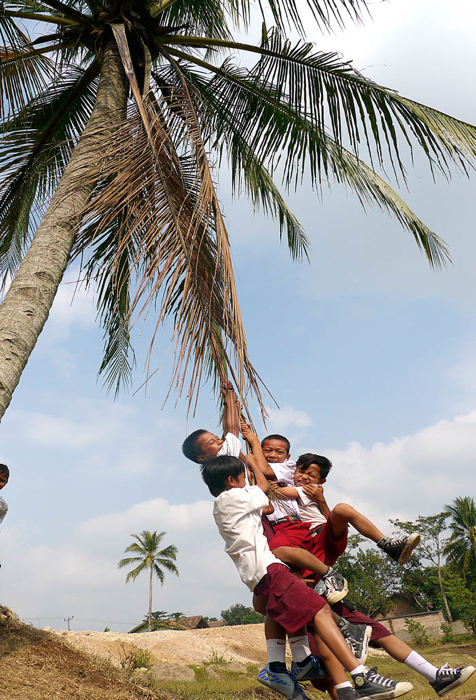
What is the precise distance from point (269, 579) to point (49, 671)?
11.3 ft

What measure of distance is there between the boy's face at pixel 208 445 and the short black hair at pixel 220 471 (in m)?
0.36

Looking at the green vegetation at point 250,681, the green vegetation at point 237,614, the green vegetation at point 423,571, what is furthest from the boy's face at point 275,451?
the green vegetation at point 237,614

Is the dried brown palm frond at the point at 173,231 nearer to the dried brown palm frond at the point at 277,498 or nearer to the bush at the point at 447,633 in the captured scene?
the dried brown palm frond at the point at 277,498

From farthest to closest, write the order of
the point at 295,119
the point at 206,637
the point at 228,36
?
the point at 206,637, the point at 228,36, the point at 295,119

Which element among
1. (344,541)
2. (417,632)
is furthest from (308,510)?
(417,632)

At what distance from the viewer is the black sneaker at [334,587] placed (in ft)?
10.8

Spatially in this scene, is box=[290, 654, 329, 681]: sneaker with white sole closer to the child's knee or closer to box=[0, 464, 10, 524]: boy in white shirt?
the child's knee

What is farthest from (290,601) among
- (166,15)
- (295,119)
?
(166,15)

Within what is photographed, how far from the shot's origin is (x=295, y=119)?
593 centimetres

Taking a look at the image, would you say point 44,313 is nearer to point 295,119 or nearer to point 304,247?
point 295,119

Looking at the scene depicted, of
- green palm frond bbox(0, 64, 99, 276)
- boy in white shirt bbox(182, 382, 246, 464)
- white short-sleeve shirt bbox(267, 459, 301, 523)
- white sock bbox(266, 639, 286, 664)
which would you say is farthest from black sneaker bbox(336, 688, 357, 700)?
green palm frond bbox(0, 64, 99, 276)

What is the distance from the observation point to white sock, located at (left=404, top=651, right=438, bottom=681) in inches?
118

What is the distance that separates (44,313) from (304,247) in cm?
535

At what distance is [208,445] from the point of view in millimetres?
3742
